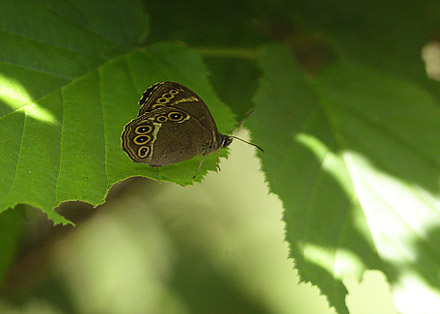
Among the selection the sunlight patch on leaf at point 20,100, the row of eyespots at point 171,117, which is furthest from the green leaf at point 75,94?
the row of eyespots at point 171,117

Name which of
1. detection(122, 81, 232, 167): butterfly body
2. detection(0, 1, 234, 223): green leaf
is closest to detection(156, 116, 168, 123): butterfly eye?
detection(122, 81, 232, 167): butterfly body

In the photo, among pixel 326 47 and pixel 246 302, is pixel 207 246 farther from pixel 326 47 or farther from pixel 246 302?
pixel 326 47

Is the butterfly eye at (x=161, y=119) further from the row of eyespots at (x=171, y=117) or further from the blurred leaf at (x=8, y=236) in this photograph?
the blurred leaf at (x=8, y=236)

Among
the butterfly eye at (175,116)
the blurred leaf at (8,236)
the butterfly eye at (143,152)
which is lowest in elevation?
the blurred leaf at (8,236)

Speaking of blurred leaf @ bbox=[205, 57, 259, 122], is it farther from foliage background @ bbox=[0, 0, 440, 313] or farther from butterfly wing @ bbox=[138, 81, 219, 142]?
butterfly wing @ bbox=[138, 81, 219, 142]

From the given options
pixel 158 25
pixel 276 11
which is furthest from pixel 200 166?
pixel 276 11

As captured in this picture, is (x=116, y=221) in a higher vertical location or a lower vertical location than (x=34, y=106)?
lower
